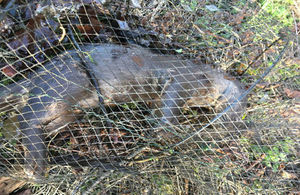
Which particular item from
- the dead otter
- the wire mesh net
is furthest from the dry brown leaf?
the dead otter

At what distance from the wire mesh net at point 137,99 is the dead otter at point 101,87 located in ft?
0.04

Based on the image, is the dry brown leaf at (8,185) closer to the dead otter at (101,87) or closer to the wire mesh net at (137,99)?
the wire mesh net at (137,99)

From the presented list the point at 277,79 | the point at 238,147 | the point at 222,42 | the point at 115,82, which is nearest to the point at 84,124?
the point at 115,82

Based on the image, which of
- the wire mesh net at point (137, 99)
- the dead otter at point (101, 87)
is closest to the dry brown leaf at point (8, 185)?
the wire mesh net at point (137, 99)

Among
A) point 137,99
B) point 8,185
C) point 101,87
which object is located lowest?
point 8,185

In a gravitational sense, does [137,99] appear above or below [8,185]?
above

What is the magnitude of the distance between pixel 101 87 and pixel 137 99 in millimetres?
436

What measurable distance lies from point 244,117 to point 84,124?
1.72m

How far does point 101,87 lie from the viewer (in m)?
2.46

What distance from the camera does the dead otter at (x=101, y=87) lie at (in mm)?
2193

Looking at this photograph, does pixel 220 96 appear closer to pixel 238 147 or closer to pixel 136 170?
pixel 238 147

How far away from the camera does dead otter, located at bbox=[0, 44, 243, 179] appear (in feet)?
7.20

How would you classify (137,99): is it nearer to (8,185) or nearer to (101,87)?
(101,87)

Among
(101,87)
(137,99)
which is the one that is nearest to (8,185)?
(101,87)
